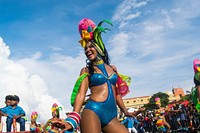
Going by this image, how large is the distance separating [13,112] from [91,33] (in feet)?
19.5

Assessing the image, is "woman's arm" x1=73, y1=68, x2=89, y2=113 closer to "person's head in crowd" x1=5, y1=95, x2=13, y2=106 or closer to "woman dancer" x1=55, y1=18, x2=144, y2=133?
"woman dancer" x1=55, y1=18, x2=144, y2=133

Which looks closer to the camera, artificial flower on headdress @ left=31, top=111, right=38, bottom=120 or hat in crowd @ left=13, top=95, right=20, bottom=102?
hat in crowd @ left=13, top=95, right=20, bottom=102

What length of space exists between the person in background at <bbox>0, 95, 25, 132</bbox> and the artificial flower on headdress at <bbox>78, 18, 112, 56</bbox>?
5.76 meters

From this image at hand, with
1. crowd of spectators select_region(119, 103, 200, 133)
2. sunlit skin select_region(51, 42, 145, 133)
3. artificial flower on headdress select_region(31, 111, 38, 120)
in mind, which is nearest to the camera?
sunlit skin select_region(51, 42, 145, 133)

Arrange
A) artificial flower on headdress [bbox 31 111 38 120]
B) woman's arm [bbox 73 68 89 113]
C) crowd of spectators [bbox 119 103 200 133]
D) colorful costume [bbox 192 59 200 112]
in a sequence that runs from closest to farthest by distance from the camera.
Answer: woman's arm [bbox 73 68 89 113] → colorful costume [bbox 192 59 200 112] → crowd of spectators [bbox 119 103 200 133] → artificial flower on headdress [bbox 31 111 38 120]

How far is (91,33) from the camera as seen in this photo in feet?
12.7

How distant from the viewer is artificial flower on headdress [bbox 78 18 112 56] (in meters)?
3.83

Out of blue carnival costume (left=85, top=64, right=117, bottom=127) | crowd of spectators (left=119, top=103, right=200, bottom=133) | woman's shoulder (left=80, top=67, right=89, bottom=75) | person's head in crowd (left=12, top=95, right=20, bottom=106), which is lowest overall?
blue carnival costume (left=85, top=64, right=117, bottom=127)

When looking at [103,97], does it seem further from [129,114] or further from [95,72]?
[129,114]

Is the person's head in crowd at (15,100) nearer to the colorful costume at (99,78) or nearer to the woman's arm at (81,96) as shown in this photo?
the colorful costume at (99,78)

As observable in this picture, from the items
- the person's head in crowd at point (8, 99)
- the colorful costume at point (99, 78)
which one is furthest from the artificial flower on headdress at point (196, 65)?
the person's head in crowd at point (8, 99)

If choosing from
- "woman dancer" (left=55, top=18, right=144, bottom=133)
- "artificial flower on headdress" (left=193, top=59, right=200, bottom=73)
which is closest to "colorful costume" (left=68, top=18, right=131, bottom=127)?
"woman dancer" (left=55, top=18, right=144, bottom=133)

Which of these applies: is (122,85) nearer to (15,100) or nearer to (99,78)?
(99,78)

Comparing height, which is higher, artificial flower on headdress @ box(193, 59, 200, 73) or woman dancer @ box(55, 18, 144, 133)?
artificial flower on headdress @ box(193, 59, 200, 73)
